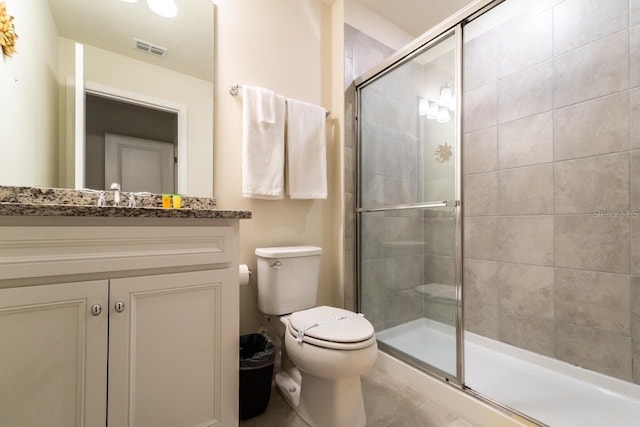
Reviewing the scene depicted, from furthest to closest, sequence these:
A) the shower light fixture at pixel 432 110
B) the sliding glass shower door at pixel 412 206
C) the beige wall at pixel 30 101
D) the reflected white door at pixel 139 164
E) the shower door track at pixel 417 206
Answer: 1. the shower light fixture at pixel 432 110
2. the sliding glass shower door at pixel 412 206
3. the shower door track at pixel 417 206
4. the reflected white door at pixel 139 164
5. the beige wall at pixel 30 101

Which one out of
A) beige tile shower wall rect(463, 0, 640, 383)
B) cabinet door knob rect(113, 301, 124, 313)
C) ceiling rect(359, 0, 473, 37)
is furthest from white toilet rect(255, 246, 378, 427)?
ceiling rect(359, 0, 473, 37)

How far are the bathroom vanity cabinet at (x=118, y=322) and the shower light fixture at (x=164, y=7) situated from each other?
1.14m

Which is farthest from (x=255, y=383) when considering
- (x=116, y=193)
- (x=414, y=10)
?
(x=414, y=10)

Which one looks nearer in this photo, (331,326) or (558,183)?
(331,326)

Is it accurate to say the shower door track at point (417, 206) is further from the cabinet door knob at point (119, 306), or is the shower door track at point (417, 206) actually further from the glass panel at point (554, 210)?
the cabinet door knob at point (119, 306)

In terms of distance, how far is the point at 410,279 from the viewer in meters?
1.85

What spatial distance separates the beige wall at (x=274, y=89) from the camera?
4.94ft

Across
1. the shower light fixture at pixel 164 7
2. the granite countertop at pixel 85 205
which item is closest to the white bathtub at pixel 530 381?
the granite countertop at pixel 85 205

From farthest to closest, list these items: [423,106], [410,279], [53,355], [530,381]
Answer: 1. [410,279]
2. [423,106]
3. [530,381]
4. [53,355]

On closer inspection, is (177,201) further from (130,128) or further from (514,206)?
(514,206)

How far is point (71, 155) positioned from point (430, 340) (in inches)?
77.5

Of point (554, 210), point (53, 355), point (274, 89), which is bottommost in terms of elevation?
point (53, 355)

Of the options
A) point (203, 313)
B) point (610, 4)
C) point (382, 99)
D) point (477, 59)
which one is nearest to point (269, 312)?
point (203, 313)

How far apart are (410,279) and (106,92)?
1.94 m
